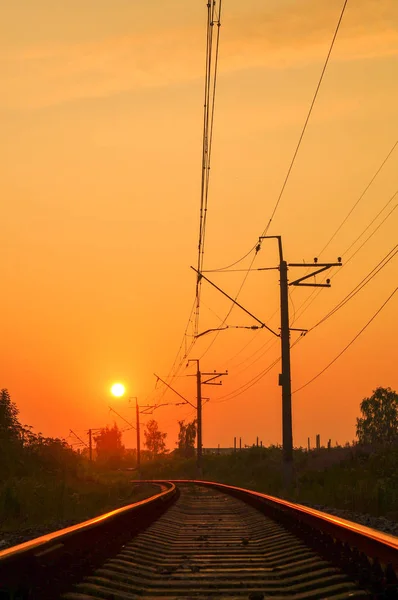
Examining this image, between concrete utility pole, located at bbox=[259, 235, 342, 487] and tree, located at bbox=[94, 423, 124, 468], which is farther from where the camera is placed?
tree, located at bbox=[94, 423, 124, 468]

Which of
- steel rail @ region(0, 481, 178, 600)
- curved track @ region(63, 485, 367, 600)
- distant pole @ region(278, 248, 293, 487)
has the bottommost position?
curved track @ region(63, 485, 367, 600)

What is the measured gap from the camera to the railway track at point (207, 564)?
6379mm

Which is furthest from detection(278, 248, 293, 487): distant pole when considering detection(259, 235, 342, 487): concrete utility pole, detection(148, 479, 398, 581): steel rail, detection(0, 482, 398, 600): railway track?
detection(0, 482, 398, 600): railway track

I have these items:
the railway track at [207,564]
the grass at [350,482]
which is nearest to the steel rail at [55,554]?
the railway track at [207,564]

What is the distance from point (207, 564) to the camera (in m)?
8.93

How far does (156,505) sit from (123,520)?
734 centimetres

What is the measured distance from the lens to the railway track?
6.38 meters

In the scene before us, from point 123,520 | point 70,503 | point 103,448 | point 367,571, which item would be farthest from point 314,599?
point 103,448

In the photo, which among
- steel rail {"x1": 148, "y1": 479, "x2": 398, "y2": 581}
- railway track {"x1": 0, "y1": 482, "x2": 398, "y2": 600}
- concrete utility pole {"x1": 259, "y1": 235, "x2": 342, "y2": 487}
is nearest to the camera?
railway track {"x1": 0, "y1": 482, "x2": 398, "y2": 600}

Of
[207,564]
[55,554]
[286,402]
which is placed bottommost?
[207,564]

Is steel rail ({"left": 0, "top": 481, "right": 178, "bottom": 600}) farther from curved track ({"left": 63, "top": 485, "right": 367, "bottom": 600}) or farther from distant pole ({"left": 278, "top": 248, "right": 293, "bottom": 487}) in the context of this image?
distant pole ({"left": 278, "top": 248, "right": 293, "bottom": 487})

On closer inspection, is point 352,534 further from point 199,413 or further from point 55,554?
point 199,413

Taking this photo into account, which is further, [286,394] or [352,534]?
[286,394]

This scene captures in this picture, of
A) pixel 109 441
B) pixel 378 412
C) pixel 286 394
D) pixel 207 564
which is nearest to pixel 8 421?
pixel 286 394
